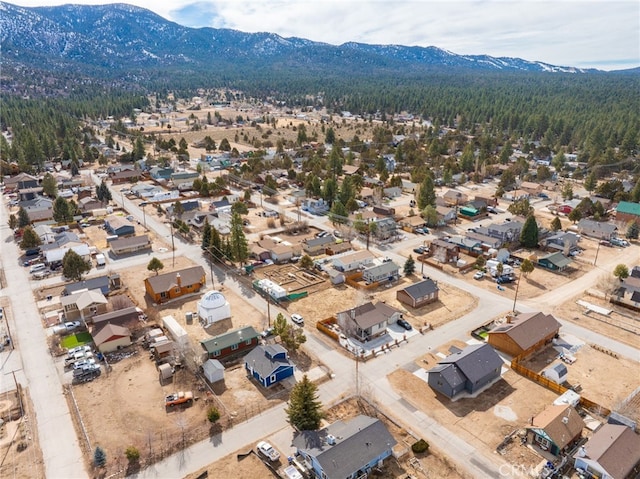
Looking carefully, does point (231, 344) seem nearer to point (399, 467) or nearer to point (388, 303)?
point (399, 467)

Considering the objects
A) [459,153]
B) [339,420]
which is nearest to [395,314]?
[339,420]

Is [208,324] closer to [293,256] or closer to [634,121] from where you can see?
[293,256]

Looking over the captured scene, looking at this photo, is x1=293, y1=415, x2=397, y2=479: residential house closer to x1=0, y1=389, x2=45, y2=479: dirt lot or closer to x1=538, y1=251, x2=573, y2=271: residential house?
x1=0, y1=389, x2=45, y2=479: dirt lot

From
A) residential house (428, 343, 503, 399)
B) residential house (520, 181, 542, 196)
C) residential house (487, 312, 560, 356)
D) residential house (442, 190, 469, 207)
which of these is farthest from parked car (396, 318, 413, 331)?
residential house (520, 181, 542, 196)

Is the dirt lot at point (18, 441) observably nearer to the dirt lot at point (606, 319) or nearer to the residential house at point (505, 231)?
the dirt lot at point (606, 319)

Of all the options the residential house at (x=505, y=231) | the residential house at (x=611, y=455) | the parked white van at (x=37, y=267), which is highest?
the residential house at (x=505, y=231)

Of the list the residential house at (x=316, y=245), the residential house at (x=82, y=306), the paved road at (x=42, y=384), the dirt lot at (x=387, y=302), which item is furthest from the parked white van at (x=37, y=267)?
the residential house at (x=316, y=245)
